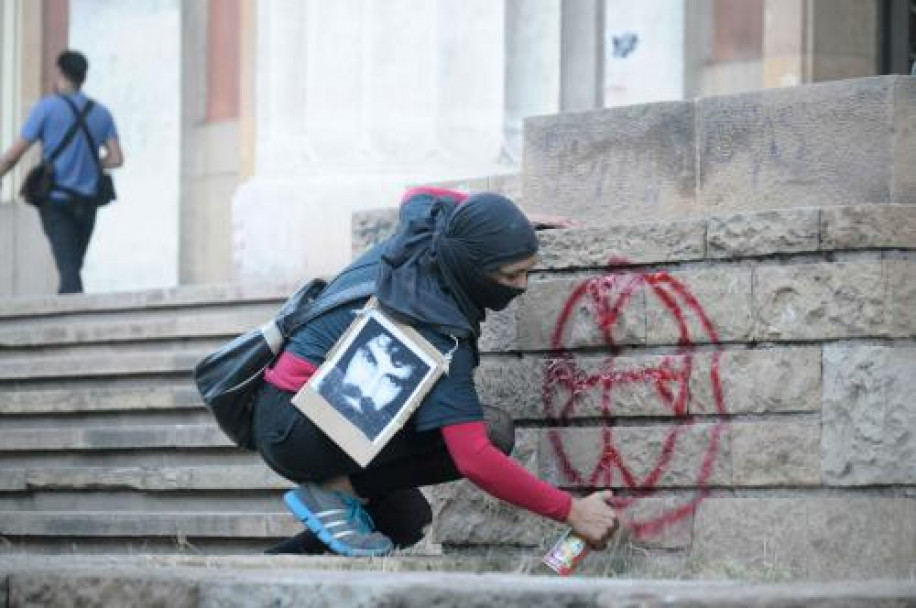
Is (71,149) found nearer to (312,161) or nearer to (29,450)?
(312,161)

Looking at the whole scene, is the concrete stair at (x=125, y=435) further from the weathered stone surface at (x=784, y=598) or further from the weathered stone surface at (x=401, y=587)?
the weathered stone surface at (x=784, y=598)

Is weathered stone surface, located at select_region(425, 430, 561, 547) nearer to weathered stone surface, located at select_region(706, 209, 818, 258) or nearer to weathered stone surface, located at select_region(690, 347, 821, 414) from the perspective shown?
weathered stone surface, located at select_region(690, 347, 821, 414)

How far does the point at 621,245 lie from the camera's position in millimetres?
7516

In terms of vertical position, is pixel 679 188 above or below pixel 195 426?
above

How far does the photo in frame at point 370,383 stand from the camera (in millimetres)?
7035

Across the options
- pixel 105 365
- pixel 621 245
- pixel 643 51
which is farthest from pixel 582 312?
pixel 643 51

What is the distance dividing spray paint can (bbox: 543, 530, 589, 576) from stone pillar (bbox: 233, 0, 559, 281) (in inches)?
195

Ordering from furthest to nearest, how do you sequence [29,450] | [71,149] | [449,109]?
[71,149]
[449,109]
[29,450]

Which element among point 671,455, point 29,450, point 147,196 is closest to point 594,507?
point 671,455

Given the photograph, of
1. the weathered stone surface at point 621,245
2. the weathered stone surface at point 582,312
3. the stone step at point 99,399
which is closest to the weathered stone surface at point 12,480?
the stone step at point 99,399

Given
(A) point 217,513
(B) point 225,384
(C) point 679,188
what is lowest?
(A) point 217,513

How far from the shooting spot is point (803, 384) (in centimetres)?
704

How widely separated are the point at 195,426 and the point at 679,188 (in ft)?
9.62

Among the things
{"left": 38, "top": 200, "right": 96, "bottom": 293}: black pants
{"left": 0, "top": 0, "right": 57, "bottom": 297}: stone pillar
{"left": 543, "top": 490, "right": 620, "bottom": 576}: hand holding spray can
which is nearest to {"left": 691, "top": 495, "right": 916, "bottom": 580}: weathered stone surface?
{"left": 543, "top": 490, "right": 620, "bottom": 576}: hand holding spray can
